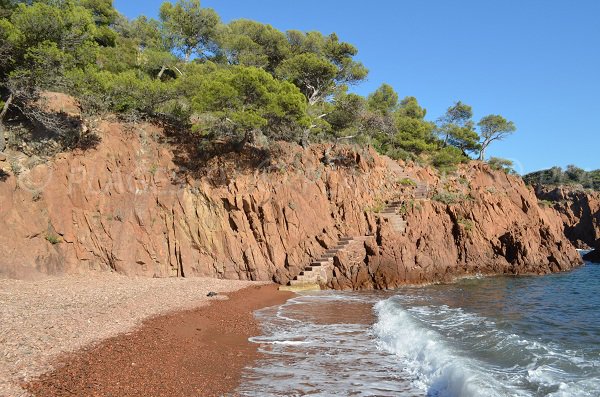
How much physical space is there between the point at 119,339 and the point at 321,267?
43.0 feet

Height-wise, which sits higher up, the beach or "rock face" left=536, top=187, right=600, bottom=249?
"rock face" left=536, top=187, right=600, bottom=249

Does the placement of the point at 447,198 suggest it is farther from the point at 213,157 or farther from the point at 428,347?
the point at 428,347

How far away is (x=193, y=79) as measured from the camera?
83.1ft

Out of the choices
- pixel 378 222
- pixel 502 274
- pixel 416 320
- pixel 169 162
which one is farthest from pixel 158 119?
pixel 502 274

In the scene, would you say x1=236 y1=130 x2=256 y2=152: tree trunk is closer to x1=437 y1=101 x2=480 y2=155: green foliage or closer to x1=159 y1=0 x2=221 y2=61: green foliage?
x1=159 y1=0 x2=221 y2=61: green foliage

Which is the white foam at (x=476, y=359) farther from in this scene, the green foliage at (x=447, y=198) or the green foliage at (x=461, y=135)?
the green foliage at (x=461, y=135)

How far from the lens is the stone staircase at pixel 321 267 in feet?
69.1

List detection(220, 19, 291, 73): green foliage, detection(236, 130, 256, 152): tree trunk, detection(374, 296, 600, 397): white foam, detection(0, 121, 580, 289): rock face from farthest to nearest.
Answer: detection(220, 19, 291, 73): green foliage
detection(236, 130, 256, 152): tree trunk
detection(0, 121, 580, 289): rock face
detection(374, 296, 600, 397): white foam

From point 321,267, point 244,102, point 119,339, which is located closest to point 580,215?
point 321,267

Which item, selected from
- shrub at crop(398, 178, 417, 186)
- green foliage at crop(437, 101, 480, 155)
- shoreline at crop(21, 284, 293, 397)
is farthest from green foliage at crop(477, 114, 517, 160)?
shoreline at crop(21, 284, 293, 397)

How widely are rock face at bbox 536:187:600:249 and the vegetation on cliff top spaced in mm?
40119

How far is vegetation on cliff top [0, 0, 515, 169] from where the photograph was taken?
18922 millimetres

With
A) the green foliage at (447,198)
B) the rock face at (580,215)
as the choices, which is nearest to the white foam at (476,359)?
the green foliage at (447,198)

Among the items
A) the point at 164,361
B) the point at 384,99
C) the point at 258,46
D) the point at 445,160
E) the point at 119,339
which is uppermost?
the point at 258,46
